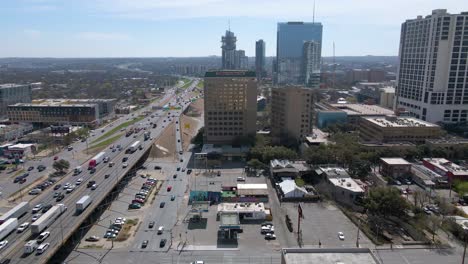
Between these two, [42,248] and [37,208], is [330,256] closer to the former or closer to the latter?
[42,248]

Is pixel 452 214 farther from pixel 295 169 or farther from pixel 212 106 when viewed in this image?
pixel 212 106

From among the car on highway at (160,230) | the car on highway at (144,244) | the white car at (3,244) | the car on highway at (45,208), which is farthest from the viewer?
the car on highway at (45,208)

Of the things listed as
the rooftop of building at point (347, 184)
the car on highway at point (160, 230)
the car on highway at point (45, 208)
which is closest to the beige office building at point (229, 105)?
the rooftop of building at point (347, 184)

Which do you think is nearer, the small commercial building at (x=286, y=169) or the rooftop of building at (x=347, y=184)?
the rooftop of building at (x=347, y=184)

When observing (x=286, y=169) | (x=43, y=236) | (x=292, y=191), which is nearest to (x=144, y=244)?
(x=43, y=236)

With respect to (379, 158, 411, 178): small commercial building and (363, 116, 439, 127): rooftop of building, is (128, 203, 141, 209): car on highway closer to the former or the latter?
(379, 158, 411, 178): small commercial building

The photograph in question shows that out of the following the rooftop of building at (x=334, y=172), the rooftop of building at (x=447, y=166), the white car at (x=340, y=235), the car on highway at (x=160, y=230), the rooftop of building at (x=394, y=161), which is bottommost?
the car on highway at (x=160, y=230)

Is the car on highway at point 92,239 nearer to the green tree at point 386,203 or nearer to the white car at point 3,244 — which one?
the white car at point 3,244

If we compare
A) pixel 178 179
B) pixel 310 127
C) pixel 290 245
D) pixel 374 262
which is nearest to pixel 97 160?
pixel 178 179
